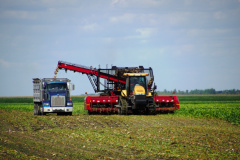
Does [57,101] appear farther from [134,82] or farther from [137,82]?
[137,82]

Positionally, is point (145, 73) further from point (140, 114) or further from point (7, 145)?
point (7, 145)

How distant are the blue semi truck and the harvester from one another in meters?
2.56

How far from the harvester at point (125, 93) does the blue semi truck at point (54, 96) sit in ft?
8.39

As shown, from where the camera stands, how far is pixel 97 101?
3453 centimetres

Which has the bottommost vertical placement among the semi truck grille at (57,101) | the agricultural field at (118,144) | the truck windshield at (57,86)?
the agricultural field at (118,144)

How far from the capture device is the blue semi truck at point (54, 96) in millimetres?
32219

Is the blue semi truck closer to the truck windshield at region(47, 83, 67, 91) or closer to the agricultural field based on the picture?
the truck windshield at region(47, 83, 67, 91)

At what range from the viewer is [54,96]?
3228 centimetres

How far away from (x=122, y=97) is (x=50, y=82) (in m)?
6.17

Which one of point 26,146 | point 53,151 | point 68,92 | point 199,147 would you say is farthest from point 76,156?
point 68,92

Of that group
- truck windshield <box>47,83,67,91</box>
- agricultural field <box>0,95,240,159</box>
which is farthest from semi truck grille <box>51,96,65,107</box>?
agricultural field <box>0,95,240,159</box>

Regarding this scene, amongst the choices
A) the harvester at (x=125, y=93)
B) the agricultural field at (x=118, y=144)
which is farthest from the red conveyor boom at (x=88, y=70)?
the agricultural field at (x=118, y=144)

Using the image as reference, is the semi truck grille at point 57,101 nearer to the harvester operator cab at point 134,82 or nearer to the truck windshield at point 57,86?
the truck windshield at point 57,86

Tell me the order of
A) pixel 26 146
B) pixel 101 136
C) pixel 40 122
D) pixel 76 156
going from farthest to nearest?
1. pixel 40 122
2. pixel 101 136
3. pixel 26 146
4. pixel 76 156
